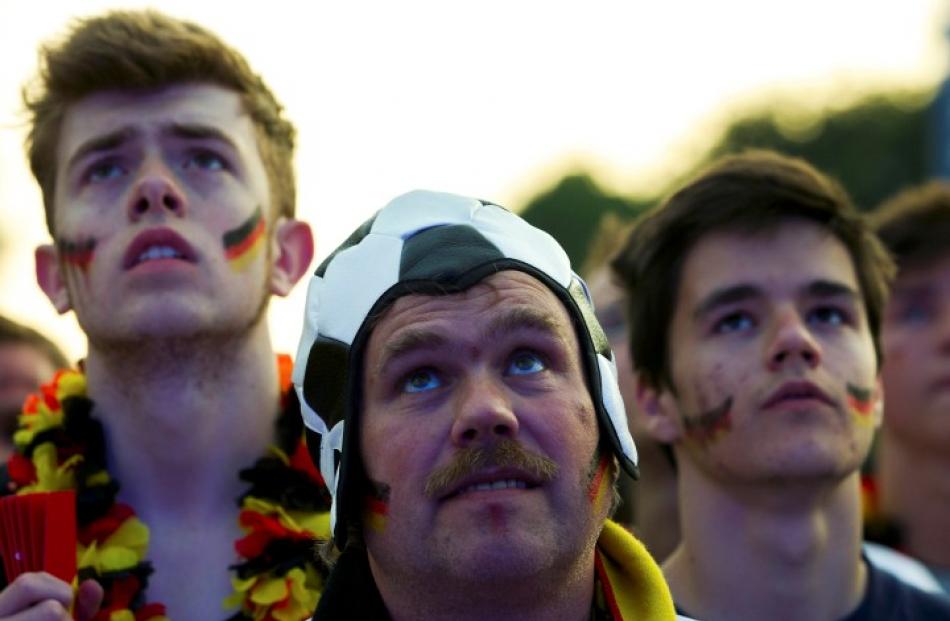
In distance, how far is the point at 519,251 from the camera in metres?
3.39

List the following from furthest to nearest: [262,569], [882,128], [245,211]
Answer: [882,128] < [245,211] < [262,569]

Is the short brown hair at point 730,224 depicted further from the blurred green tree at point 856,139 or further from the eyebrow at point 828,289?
the blurred green tree at point 856,139

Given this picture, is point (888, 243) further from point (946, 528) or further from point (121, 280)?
point (121, 280)

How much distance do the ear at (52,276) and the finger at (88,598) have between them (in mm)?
1026

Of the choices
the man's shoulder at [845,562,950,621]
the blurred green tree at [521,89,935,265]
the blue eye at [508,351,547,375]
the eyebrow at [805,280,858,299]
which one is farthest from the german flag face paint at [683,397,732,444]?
the blurred green tree at [521,89,935,265]

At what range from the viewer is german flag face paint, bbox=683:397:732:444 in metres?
4.34

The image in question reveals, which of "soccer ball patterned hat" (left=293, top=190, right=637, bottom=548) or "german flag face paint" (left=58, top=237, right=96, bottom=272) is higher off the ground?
"soccer ball patterned hat" (left=293, top=190, right=637, bottom=548)

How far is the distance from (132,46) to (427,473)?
192cm

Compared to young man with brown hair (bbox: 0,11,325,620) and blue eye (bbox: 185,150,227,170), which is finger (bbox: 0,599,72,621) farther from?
blue eye (bbox: 185,150,227,170)

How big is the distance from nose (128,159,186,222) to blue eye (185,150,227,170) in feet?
0.42

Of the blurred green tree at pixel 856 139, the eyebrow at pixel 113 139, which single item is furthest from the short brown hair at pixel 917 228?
the blurred green tree at pixel 856 139

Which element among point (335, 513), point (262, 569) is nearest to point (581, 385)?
point (335, 513)

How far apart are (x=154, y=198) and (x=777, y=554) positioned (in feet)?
6.52

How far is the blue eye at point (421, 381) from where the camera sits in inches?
130
